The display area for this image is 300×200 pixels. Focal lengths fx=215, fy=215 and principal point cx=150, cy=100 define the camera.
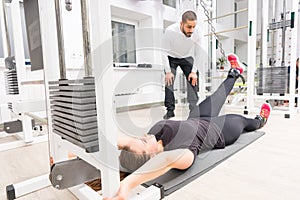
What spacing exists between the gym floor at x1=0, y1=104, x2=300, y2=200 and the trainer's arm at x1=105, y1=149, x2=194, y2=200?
0.32 feet

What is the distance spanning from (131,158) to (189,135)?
0.33 m

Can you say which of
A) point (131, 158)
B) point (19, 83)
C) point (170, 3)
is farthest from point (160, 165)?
point (170, 3)

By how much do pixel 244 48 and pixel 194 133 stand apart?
6904mm

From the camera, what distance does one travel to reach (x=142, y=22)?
4012mm

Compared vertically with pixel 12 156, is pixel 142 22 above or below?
above

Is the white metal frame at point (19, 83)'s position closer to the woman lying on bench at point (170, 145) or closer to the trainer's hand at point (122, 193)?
the woman lying on bench at point (170, 145)

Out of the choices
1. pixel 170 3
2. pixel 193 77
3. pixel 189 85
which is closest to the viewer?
pixel 193 77

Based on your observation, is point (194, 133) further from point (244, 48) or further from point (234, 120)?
point (244, 48)

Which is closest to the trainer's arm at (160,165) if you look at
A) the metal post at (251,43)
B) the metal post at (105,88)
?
the metal post at (105,88)

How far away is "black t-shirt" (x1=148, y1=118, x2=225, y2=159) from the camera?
3.43ft

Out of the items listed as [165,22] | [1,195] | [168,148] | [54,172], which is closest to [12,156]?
[1,195]

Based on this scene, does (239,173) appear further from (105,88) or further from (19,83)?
(19,83)

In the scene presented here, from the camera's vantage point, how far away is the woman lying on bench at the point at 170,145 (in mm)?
875

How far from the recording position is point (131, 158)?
0.96 meters
